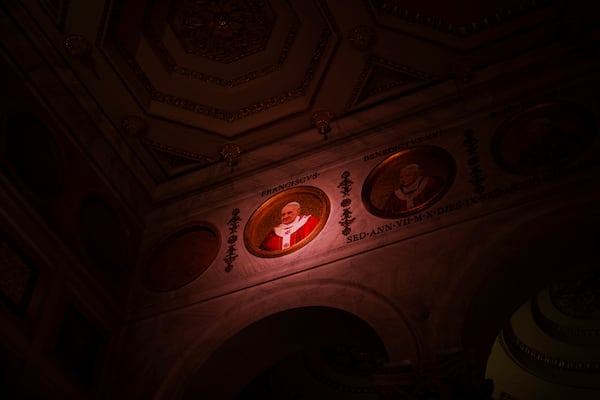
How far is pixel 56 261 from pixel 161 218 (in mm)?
2096

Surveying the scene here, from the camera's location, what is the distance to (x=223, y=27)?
948cm

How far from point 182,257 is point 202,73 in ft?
7.98

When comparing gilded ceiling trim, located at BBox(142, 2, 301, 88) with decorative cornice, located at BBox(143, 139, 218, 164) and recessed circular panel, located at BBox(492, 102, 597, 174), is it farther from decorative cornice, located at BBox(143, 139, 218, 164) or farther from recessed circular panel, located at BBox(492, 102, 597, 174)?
recessed circular panel, located at BBox(492, 102, 597, 174)

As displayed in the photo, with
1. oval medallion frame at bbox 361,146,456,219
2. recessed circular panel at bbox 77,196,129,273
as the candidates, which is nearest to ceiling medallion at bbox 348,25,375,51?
oval medallion frame at bbox 361,146,456,219

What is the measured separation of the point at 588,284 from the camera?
12000 mm

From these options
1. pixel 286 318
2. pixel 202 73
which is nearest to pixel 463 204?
pixel 286 318

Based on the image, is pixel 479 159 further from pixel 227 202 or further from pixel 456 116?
pixel 227 202

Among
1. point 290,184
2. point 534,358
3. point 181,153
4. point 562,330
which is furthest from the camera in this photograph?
point 562,330

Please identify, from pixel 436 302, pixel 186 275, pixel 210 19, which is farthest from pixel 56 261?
pixel 436 302

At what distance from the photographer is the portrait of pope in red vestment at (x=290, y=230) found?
8.74m

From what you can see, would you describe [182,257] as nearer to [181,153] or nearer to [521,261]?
[181,153]

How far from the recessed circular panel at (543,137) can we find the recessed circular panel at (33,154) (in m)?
5.03

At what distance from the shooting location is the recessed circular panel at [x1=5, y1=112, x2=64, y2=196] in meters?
8.21

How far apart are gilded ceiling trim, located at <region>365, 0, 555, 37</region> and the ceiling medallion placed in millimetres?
253
